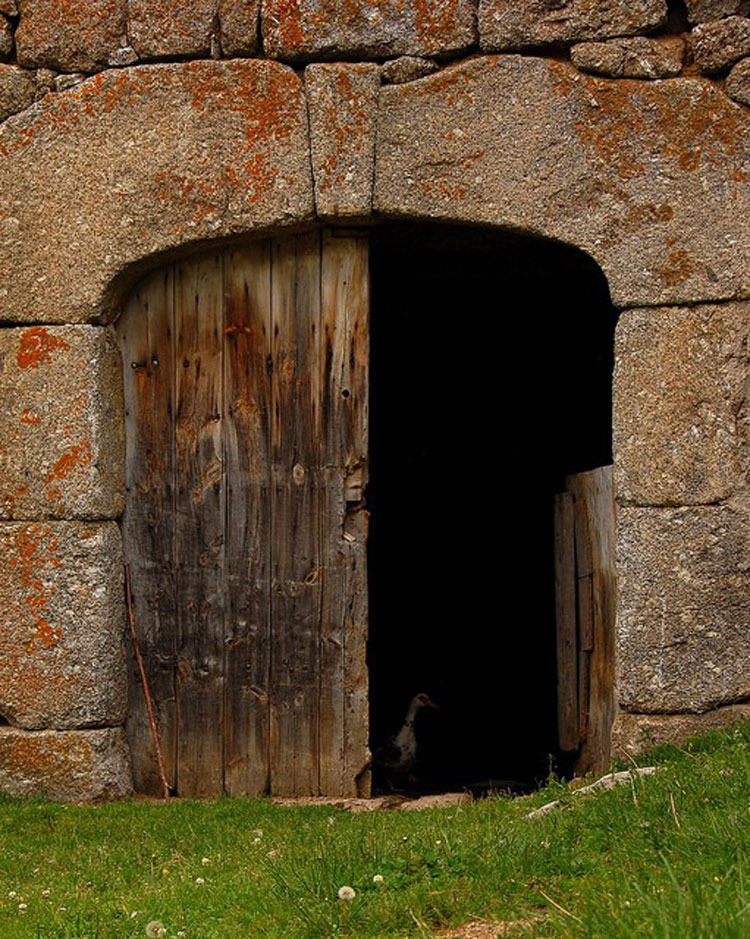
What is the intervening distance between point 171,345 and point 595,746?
2349 mm

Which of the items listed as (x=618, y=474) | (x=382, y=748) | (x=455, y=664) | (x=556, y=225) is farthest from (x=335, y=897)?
(x=455, y=664)

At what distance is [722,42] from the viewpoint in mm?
4953

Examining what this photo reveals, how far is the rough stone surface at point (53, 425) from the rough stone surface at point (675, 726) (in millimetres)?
2149

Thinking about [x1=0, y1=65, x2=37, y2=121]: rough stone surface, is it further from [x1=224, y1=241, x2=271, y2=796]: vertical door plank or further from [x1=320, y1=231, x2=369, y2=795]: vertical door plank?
[x1=320, y1=231, x2=369, y2=795]: vertical door plank

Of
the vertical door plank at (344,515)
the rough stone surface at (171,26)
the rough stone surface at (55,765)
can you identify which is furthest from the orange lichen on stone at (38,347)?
the rough stone surface at (55,765)

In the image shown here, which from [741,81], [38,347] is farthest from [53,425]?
[741,81]

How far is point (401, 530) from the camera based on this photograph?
8.73 m

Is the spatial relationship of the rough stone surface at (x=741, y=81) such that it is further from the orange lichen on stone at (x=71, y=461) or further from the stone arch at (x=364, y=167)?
the orange lichen on stone at (x=71, y=461)

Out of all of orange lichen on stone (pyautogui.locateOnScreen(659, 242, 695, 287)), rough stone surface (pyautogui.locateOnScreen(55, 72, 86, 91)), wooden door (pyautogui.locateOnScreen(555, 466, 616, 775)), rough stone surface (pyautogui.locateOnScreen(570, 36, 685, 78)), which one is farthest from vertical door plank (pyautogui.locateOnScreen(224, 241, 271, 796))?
orange lichen on stone (pyautogui.locateOnScreen(659, 242, 695, 287))

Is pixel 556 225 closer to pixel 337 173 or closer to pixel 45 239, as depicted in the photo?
pixel 337 173

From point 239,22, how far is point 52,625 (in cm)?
237

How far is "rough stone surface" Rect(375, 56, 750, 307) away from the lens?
16.3 ft

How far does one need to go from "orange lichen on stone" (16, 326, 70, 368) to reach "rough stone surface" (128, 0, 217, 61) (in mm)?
1140

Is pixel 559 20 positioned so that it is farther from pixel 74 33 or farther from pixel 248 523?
pixel 248 523
